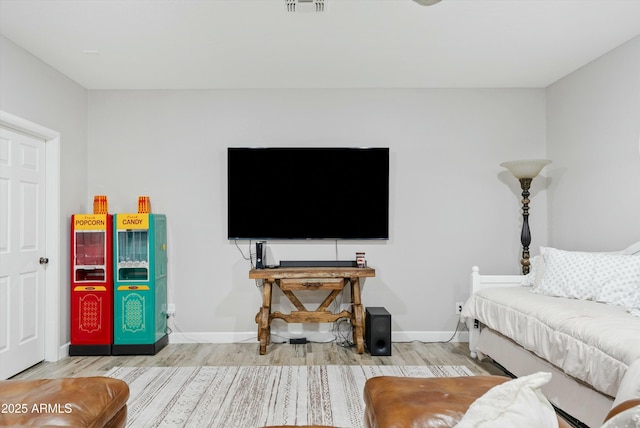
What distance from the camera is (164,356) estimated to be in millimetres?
3828

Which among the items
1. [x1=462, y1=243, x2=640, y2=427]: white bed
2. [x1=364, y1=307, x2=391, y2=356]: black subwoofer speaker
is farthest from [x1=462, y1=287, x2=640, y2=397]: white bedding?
[x1=364, y1=307, x2=391, y2=356]: black subwoofer speaker

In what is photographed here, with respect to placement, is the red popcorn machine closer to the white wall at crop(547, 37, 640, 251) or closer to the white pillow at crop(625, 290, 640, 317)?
the white pillow at crop(625, 290, 640, 317)

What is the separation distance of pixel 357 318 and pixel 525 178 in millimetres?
2153

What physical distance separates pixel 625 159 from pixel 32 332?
519cm

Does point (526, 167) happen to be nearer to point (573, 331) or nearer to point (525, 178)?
point (525, 178)

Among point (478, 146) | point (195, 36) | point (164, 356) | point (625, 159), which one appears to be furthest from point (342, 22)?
point (164, 356)

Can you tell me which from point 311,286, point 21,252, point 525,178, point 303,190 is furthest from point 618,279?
point 21,252

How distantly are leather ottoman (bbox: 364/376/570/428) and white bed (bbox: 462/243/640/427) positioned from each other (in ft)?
2.05

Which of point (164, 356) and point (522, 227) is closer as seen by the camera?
point (164, 356)

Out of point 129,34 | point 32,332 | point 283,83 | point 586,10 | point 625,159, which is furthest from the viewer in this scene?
point 283,83

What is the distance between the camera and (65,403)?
5.02 ft

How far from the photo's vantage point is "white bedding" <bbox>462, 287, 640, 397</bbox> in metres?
1.96

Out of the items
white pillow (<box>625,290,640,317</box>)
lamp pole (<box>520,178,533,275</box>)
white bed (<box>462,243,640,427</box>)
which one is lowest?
white bed (<box>462,243,640,427</box>)

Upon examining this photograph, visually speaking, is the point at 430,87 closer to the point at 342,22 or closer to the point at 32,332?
the point at 342,22
